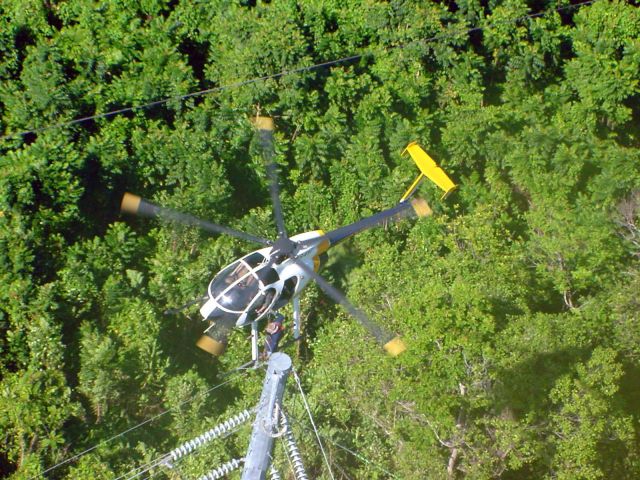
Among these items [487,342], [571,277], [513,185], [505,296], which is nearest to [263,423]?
[487,342]

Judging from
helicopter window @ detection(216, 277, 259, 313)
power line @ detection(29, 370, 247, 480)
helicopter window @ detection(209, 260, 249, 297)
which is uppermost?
helicopter window @ detection(209, 260, 249, 297)

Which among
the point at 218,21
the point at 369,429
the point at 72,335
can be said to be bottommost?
the point at 369,429

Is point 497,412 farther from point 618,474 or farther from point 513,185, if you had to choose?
point 513,185

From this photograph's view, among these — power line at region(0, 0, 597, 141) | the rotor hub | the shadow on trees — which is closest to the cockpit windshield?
the rotor hub

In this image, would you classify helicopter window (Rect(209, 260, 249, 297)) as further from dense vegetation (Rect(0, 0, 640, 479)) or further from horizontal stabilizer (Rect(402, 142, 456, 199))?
horizontal stabilizer (Rect(402, 142, 456, 199))

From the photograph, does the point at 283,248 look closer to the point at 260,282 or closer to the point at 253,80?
the point at 260,282

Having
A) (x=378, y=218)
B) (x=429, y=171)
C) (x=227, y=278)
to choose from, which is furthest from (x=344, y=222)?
(x=227, y=278)
